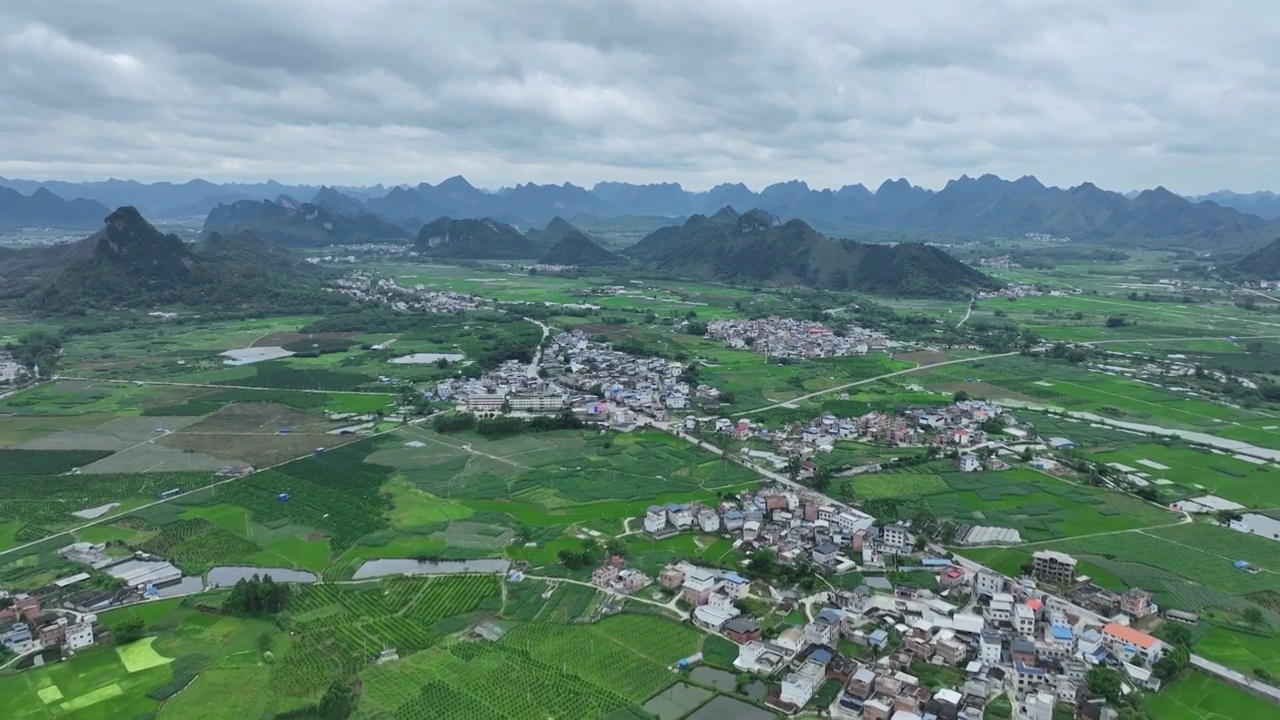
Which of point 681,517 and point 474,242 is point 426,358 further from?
point 474,242

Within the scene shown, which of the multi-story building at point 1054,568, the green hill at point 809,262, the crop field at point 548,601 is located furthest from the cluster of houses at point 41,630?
the green hill at point 809,262

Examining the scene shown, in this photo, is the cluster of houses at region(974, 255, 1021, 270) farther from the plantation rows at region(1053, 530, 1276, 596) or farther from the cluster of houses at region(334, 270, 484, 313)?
the plantation rows at region(1053, 530, 1276, 596)

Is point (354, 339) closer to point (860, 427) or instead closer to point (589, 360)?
point (589, 360)

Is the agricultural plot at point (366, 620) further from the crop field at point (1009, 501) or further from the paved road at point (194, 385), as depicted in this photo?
the paved road at point (194, 385)

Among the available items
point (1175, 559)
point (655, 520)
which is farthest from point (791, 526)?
point (1175, 559)

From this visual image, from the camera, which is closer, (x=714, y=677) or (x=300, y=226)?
(x=714, y=677)
